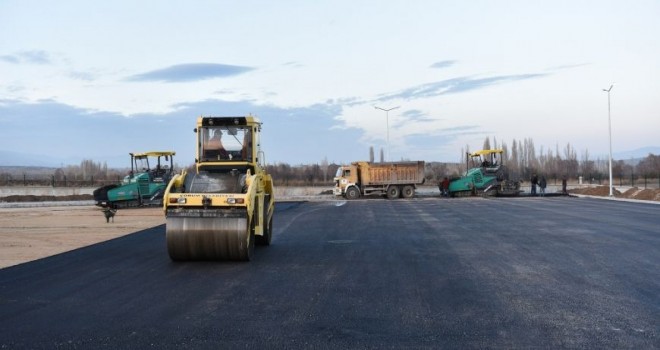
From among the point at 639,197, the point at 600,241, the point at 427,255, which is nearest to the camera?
the point at 427,255

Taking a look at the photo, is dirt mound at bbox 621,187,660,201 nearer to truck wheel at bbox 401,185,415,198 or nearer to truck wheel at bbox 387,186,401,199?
truck wheel at bbox 401,185,415,198

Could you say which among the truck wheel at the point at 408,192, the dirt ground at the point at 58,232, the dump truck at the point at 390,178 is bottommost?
the dirt ground at the point at 58,232

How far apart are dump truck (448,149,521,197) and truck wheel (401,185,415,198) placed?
8.34ft

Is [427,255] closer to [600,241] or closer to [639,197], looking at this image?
[600,241]

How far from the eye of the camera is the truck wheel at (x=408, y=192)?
4359 centimetres

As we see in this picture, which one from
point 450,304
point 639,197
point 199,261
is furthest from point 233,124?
point 639,197

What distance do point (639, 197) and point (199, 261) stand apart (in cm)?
3574

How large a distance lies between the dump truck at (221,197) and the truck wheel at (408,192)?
28949 millimetres

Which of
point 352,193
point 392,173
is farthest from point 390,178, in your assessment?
point 352,193

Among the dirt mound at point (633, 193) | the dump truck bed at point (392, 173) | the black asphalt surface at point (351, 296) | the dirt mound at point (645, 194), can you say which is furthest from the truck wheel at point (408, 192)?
the black asphalt surface at point (351, 296)

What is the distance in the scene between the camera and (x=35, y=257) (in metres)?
14.0

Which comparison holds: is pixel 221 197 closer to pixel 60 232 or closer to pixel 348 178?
pixel 60 232

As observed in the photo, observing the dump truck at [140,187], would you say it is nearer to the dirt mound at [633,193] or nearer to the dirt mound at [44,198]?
the dirt mound at [44,198]

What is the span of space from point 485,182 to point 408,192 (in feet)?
17.2
